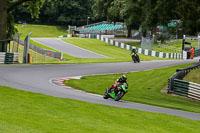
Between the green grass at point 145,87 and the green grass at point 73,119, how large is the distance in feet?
13.9

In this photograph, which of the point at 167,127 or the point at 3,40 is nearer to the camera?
the point at 167,127

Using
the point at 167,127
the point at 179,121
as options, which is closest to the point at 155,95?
the point at 179,121

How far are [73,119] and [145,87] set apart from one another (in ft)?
42.9

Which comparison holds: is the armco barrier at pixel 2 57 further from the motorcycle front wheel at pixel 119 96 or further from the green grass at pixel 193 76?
the motorcycle front wheel at pixel 119 96

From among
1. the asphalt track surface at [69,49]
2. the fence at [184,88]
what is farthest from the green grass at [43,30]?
the fence at [184,88]

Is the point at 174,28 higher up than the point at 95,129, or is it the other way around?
the point at 174,28

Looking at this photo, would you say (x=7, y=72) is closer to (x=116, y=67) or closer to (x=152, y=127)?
(x=116, y=67)

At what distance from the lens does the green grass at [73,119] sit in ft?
32.5

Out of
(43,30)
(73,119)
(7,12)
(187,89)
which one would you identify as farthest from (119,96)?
(43,30)

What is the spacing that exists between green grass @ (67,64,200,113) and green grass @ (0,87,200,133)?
13.9 ft

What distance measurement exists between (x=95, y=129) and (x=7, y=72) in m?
17.0

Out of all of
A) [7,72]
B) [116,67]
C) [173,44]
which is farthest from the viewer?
[173,44]

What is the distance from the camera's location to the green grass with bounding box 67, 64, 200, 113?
18812mm

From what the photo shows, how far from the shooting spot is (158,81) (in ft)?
87.9
